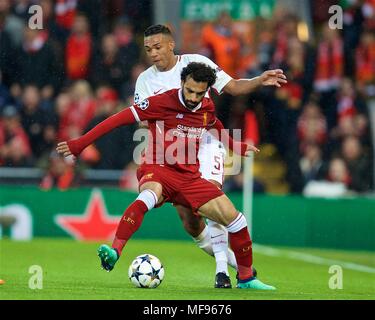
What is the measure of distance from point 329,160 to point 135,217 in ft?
24.8

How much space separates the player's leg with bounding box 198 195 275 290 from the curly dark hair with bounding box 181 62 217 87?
38.9 inches

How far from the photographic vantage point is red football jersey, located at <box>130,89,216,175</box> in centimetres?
920

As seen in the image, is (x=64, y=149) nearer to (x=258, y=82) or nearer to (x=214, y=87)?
(x=214, y=87)

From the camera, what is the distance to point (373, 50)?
54.0ft

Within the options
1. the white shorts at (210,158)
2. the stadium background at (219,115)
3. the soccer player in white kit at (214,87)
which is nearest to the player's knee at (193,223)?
the soccer player in white kit at (214,87)

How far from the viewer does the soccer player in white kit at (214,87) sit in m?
9.36

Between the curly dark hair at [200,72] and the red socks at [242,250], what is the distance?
127 centimetres

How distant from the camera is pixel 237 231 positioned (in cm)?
909

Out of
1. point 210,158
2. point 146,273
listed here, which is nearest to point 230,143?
point 210,158

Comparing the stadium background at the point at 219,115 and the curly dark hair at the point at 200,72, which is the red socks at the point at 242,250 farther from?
the stadium background at the point at 219,115

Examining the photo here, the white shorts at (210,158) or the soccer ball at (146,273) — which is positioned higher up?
the white shorts at (210,158)
